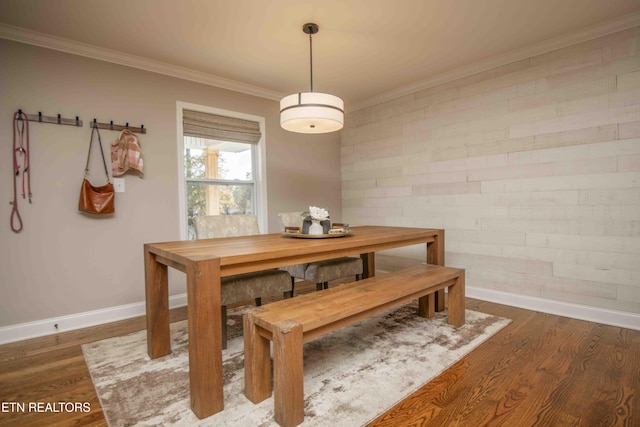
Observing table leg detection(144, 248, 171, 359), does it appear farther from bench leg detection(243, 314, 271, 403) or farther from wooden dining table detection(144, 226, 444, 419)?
bench leg detection(243, 314, 271, 403)

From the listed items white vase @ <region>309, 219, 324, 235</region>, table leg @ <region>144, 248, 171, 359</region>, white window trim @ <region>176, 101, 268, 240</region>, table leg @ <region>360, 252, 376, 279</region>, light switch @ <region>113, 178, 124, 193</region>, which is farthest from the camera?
table leg @ <region>360, 252, 376, 279</region>

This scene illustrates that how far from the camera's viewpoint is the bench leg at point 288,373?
1.36 metres

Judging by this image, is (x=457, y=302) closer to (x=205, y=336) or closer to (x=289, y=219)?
(x=289, y=219)

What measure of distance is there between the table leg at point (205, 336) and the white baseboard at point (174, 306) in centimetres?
182

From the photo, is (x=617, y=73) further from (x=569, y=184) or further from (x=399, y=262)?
(x=399, y=262)

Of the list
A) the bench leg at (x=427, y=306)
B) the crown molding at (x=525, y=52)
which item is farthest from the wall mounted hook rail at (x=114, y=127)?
the bench leg at (x=427, y=306)

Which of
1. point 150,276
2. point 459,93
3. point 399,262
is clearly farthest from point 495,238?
point 150,276

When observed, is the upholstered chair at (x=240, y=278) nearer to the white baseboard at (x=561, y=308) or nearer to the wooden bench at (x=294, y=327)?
the wooden bench at (x=294, y=327)

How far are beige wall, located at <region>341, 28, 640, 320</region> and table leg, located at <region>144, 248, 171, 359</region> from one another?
9.31ft

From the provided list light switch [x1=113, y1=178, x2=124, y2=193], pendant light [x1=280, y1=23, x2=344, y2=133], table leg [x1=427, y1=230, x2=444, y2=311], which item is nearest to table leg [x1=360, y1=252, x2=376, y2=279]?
table leg [x1=427, y1=230, x2=444, y2=311]

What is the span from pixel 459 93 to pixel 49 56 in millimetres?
3833

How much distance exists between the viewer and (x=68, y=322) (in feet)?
8.62

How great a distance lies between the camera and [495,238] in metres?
3.18

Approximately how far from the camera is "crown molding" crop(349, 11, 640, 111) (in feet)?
8.10
